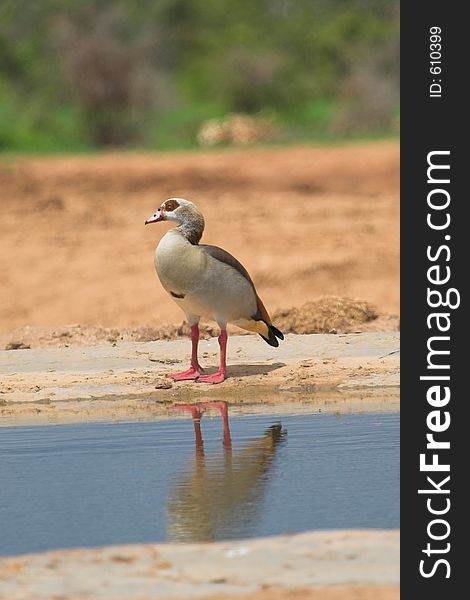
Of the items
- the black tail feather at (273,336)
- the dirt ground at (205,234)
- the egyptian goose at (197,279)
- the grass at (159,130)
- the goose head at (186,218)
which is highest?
the grass at (159,130)

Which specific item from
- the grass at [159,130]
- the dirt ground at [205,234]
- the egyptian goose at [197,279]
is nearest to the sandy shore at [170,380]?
the egyptian goose at [197,279]

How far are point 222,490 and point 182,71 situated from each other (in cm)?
3796

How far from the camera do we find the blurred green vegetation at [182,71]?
1280 inches

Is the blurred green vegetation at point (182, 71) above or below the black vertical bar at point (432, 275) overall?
above

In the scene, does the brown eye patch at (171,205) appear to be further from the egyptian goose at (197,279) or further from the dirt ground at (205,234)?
the dirt ground at (205,234)

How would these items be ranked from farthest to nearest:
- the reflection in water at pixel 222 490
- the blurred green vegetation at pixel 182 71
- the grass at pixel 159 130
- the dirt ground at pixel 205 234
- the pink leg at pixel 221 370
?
the blurred green vegetation at pixel 182 71
the grass at pixel 159 130
the dirt ground at pixel 205 234
the pink leg at pixel 221 370
the reflection in water at pixel 222 490

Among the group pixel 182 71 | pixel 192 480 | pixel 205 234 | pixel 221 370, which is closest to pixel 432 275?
pixel 192 480

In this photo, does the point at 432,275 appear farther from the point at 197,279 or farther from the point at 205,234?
the point at 205,234

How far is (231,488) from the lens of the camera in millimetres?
7797

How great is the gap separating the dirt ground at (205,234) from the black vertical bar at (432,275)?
3.35m

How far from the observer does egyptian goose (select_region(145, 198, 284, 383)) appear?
35.3ft

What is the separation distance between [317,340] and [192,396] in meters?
2.08

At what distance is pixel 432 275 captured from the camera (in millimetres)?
9000

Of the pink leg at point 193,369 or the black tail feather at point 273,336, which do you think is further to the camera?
the black tail feather at point 273,336
